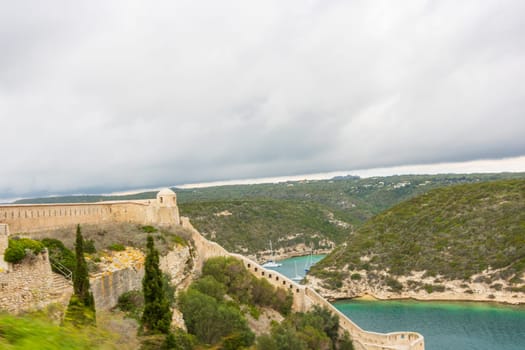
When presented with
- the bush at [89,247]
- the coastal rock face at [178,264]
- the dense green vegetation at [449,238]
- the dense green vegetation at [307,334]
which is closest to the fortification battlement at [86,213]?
the bush at [89,247]

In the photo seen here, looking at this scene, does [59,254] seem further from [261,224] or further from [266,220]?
[266,220]

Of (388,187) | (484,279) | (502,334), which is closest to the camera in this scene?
(502,334)

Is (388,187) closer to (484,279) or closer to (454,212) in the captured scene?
(454,212)

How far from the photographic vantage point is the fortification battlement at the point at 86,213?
1513cm

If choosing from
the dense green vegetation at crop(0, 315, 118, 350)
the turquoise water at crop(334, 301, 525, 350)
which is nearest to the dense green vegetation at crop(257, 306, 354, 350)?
the turquoise water at crop(334, 301, 525, 350)

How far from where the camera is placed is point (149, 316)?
10.9m

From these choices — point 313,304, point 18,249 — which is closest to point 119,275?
point 18,249

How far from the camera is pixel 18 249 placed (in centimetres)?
1006

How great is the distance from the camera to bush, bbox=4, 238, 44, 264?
9875mm

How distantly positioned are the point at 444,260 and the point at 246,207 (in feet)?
155

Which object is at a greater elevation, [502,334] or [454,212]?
[454,212]

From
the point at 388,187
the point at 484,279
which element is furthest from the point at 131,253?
the point at 388,187

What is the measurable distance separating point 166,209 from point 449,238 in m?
36.6

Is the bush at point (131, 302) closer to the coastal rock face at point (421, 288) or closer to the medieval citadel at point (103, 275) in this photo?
the medieval citadel at point (103, 275)
